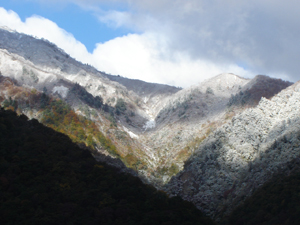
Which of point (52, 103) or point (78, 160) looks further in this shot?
point (52, 103)

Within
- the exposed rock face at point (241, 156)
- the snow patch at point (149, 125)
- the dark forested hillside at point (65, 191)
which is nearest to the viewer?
the dark forested hillside at point (65, 191)

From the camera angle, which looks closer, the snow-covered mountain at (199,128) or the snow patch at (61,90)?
the snow-covered mountain at (199,128)

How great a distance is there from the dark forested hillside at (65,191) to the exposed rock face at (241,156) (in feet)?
41.9

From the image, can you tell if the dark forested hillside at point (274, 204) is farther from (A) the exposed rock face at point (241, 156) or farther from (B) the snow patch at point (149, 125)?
(B) the snow patch at point (149, 125)

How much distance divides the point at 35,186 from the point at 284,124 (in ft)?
155

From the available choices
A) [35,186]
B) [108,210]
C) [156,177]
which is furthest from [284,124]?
[35,186]

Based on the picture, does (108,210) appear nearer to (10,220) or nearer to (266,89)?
(10,220)

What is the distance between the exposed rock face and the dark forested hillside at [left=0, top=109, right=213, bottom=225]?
502 inches

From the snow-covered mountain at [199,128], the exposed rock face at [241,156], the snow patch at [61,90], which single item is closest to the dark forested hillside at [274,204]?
the exposed rock face at [241,156]

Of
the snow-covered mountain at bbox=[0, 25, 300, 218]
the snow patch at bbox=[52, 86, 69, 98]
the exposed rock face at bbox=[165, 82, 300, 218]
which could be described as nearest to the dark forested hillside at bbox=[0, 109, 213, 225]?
the exposed rock face at bbox=[165, 82, 300, 218]

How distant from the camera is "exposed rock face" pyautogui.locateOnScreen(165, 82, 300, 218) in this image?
175ft

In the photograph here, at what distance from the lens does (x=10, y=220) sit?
32.8m

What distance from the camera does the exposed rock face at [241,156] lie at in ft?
175

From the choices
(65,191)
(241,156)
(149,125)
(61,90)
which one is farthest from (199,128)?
(65,191)
